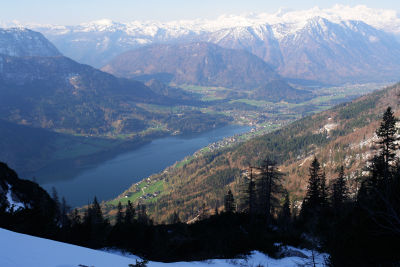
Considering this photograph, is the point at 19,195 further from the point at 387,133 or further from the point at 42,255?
the point at 387,133

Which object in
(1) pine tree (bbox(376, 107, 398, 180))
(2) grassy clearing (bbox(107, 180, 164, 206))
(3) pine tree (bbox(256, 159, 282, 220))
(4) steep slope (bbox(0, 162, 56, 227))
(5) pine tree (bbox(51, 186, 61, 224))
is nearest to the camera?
(1) pine tree (bbox(376, 107, 398, 180))

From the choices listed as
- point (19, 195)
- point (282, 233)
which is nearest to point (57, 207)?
point (19, 195)

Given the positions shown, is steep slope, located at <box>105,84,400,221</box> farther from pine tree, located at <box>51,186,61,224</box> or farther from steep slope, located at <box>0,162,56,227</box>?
steep slope, located at <box>0,162,56,227</box>

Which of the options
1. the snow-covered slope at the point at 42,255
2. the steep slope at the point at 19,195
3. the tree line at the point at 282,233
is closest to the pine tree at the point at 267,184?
the tree line at the point at 282,233

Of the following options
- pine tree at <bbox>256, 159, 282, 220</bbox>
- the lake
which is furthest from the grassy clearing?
pine tree at <bbox>256, 159, 282, 220</bbox>

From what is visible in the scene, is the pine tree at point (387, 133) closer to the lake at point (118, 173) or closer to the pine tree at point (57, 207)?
the pine tree at point (57, 207)
